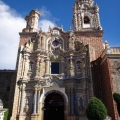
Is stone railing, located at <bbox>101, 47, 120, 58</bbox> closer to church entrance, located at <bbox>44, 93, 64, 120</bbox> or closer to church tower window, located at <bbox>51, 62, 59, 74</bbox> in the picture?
church tower window, located at <bbox>51, 62, 59, 74</bbox>

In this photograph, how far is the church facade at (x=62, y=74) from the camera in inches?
633

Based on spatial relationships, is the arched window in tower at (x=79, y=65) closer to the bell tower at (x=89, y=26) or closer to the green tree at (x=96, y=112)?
the bell tower at (x=89, y=26)

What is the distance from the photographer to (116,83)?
14641 mm

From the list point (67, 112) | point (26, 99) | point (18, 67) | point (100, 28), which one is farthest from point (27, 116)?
point (100, 28)

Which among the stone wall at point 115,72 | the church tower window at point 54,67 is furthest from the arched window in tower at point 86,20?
the stone wall at point 115,72

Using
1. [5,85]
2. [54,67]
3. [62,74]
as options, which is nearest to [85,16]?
[54,67]

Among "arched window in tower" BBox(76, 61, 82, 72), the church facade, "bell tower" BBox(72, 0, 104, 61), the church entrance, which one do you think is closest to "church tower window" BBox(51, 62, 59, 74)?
the church facade

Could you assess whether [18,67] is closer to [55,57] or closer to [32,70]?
[32,70]

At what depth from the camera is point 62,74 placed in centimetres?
1803

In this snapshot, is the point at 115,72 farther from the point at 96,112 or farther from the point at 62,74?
the point at 62,74

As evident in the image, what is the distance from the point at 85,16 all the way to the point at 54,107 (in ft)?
44.9

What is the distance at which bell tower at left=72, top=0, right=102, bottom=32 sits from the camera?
21.8 metres

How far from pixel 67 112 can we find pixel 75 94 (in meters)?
2.05

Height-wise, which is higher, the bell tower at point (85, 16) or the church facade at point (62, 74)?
the bell tower at point (85, 16)
